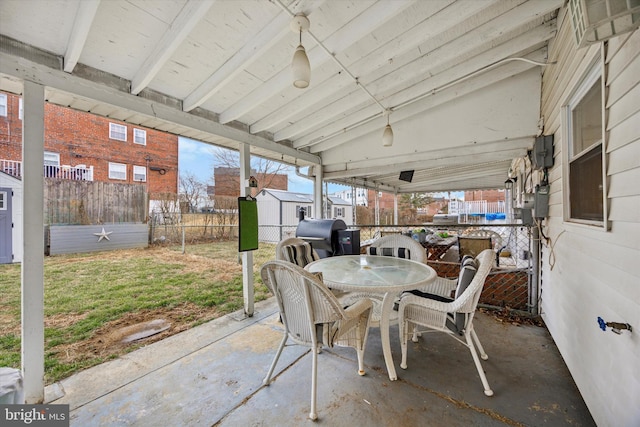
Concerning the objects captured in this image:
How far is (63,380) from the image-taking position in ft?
6.97

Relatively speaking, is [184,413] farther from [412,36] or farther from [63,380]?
[412,36]

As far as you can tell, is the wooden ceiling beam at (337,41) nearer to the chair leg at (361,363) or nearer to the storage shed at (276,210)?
the chair leg at (361,363)

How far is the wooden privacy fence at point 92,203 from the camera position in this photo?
720cm

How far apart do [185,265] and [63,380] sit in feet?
14.0

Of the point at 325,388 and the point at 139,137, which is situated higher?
the point at 139,137

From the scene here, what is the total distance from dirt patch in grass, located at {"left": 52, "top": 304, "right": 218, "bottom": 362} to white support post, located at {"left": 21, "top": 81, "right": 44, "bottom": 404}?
64 cm

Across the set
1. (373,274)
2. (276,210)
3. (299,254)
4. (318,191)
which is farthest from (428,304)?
(276,210)

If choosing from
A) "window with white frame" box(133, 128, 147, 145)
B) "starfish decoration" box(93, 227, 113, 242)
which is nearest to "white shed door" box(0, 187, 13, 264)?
"starfish decoration" box(93, 227, 113, 242)

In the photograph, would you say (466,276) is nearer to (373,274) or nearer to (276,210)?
(373,274)

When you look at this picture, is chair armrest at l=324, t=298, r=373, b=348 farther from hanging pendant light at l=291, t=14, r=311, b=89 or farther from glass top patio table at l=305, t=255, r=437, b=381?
hanging pendant light at l=291, t=14, r=311, b=89

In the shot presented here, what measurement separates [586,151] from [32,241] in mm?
4151

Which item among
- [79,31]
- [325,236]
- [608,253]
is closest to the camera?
[608,253]

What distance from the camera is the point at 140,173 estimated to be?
1335cm

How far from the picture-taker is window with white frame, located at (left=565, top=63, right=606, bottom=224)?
1.78 m
